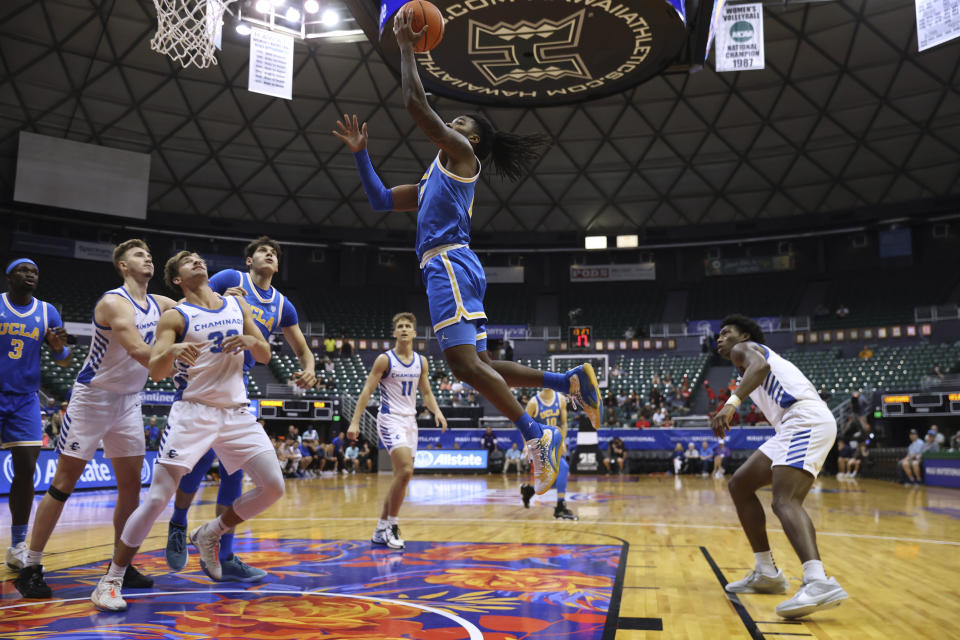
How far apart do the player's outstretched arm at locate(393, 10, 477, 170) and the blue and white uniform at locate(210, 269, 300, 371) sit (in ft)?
6.89

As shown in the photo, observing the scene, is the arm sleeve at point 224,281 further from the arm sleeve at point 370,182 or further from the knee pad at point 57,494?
the knee pad at point 57,494

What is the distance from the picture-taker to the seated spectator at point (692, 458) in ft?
74.0

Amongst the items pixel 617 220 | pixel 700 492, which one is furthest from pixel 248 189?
pixel 700 492

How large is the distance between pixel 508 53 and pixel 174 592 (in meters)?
12.6

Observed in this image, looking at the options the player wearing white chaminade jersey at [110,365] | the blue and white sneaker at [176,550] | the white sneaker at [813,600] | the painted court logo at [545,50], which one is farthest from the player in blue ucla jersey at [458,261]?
the painted court logo at [545,50]

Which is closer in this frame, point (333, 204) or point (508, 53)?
point (508, 53)

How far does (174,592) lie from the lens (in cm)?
467

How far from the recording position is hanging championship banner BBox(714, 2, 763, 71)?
61.9 feet

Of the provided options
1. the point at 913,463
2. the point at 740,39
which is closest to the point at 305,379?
the point at 740,39

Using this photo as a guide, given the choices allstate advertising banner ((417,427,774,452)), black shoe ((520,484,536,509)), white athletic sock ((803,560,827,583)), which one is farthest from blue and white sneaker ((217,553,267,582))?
allstate advertising banner ((417,427,774,452))

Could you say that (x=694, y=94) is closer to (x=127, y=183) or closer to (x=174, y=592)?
(x=127, y=183)

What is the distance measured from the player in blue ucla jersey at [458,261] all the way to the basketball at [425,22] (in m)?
0.06

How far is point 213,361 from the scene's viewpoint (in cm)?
456

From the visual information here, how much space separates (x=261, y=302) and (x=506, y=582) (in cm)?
289
